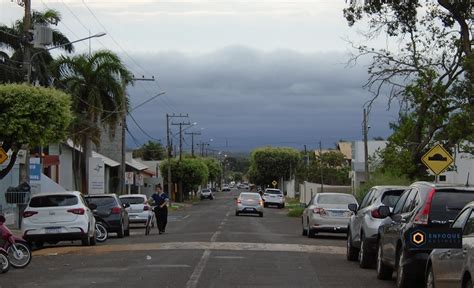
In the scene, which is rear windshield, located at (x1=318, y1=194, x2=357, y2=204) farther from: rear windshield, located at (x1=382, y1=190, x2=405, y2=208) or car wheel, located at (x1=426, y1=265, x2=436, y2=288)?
car wheel, located at (x1=426, y1=265, x2=436, y2=288)

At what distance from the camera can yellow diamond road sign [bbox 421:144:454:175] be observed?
2267 centimetres

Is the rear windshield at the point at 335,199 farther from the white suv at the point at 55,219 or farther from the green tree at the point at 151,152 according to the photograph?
the green tree at the point at 151,152

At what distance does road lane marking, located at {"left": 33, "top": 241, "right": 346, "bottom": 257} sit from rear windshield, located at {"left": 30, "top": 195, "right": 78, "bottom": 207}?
4.15ft

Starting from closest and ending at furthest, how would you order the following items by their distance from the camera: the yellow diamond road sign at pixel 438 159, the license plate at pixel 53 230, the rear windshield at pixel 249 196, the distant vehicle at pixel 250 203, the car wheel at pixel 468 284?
the car wheel at pixel 468 284 < the license plate at pixel 53 230 < the yellow diamond road sign at pixel 438 159 < the distant vehicle at pixel 250 203 < the rear windshield at pixel 249 196

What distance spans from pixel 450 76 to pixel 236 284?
1503 cm

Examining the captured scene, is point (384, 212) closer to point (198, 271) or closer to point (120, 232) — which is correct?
point (198, 271)

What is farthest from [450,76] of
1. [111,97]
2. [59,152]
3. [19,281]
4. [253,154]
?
[253,154]

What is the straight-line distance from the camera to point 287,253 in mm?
19734

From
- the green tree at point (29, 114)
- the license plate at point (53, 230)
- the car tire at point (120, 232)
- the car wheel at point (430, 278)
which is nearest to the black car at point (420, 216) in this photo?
the car wheel at point (430, 278)

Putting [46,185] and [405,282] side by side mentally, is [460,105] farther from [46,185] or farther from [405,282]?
[46,185]

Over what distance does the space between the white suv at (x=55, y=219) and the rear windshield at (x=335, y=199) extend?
826 centimetres

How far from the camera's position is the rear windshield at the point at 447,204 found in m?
11.5

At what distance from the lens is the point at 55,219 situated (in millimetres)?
22125

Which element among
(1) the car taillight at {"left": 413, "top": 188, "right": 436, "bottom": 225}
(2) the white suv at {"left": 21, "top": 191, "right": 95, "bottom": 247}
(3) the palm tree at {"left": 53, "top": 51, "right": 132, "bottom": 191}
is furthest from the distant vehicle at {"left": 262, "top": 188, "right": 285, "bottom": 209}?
(1) the car taillight at {"left": 413, "top": 188, "right": 436, "bottom": 225}
